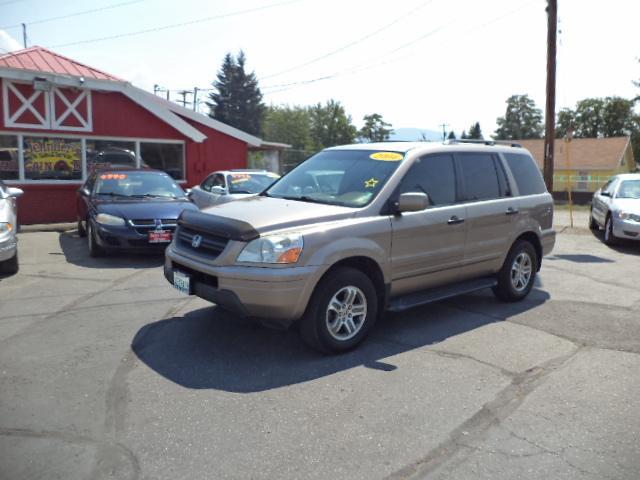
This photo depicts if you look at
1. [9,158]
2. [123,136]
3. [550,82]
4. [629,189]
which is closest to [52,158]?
[9,158]

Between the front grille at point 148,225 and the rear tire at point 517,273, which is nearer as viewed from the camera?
the rear tire at point 517,273

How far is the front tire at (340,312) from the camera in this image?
14.9 feet

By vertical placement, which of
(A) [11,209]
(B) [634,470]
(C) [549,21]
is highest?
(C) [549,21]

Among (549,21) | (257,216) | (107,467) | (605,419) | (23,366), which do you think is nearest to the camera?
(107,467)

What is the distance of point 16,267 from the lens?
7.86 meters

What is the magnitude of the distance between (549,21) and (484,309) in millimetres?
11524

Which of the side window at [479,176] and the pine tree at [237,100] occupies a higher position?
the pine tree at [237,100]

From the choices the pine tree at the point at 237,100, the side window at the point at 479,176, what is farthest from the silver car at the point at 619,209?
the pine tree at the point at 237,100

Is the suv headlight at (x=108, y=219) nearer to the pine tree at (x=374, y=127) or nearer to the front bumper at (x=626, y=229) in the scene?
the front bumper at (x=626, y=229)

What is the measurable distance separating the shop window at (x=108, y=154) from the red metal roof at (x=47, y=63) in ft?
5.59

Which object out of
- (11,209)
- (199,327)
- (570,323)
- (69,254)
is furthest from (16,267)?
(570,323)

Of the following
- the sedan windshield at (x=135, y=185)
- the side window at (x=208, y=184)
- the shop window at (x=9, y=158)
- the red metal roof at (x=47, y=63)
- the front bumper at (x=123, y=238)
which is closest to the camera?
the front bumper at (x=123, y=238)

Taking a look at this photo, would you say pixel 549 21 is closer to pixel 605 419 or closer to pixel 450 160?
pixel 450 160

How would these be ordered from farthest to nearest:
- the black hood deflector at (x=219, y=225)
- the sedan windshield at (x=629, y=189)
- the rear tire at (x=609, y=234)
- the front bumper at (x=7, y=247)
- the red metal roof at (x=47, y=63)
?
1. the red metal roof at (x=47, y=63)
2. the sedan windshield at (x=629, y=189)
3. the rear tire at (x=609, y=234)
4. the front bumper at (x=7, y=247)
5. the black hood deflector at (x=219, y=225)
